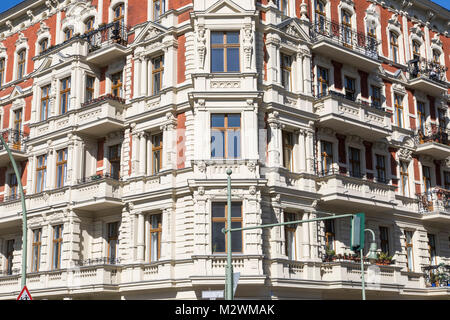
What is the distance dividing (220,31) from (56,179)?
11.8 meters

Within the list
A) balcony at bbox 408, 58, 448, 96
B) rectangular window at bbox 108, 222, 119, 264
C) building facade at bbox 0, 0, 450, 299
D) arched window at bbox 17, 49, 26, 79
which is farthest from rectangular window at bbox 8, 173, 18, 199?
balcony at bbox 408, 58, 448, 96

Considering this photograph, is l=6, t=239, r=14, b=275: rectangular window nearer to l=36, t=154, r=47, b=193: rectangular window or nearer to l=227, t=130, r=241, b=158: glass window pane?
l=36, t=154, r=47, b=193: rectangular window

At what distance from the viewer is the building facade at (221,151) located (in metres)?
26.2

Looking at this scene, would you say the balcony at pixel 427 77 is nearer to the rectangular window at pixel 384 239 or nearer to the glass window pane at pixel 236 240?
the rectangular window at pixel 384 239

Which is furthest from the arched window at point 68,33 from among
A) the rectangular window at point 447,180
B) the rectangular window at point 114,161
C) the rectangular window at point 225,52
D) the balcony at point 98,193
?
the rectangular window at point 447,180

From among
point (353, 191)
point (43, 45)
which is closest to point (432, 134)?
point (353, 191)

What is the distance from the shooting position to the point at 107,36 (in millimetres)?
32688

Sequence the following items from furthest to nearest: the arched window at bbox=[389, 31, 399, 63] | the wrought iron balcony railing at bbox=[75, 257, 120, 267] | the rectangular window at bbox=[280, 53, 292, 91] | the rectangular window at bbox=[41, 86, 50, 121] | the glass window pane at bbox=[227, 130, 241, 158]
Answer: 1. the arched window at bbox=[389, 31, 399, 63]
2. the rectangular window at bbox=[41, 86, 50, 121]
3. the rectangular window at bbox=[280, 53, 292, 91]
4. the wrought iron balcony railing at bbox=[75, 257, 120, 267]
5. the glass window pane at bbox=[227, 130, 241, 158]

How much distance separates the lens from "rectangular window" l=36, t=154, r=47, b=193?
108 ft

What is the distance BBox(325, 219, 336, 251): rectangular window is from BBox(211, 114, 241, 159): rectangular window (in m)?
6.10

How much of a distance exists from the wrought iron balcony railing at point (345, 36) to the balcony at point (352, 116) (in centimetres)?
292

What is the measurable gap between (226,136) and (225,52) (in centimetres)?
399

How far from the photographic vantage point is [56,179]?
105 ft
